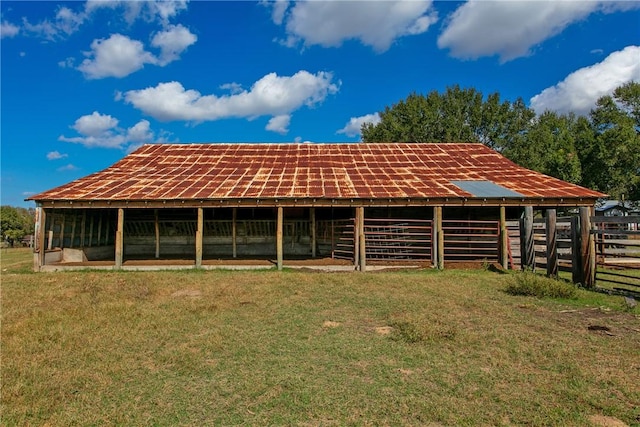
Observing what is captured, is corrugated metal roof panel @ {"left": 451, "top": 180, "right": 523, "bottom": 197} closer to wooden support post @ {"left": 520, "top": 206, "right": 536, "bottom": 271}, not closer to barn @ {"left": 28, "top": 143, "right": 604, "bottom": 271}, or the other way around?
barn @ {"left": 28, "top": 143, "right": 604, "bottom": 271}

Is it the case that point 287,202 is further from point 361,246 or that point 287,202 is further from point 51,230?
point 51,230

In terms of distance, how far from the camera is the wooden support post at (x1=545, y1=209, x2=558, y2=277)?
10.3 meters

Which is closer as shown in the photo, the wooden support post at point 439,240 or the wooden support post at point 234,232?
the wooden support post at point 439,240

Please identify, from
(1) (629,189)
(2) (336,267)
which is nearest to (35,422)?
(2) (336,267)

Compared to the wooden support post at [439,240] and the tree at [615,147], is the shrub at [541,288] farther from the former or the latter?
the tree at [615,147]

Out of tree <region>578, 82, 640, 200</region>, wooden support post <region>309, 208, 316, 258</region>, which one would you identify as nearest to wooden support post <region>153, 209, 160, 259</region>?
wooden support post <region>309, 208, 316, 258</region>

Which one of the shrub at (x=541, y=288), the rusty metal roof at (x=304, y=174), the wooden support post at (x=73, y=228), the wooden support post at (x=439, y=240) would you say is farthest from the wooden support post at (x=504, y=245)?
the wooden support post at (x=73, y=228)

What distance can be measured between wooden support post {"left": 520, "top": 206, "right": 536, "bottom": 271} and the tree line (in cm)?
2377

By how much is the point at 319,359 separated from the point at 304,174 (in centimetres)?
1180

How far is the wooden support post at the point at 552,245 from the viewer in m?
10.3

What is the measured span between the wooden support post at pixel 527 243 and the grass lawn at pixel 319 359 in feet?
11.6

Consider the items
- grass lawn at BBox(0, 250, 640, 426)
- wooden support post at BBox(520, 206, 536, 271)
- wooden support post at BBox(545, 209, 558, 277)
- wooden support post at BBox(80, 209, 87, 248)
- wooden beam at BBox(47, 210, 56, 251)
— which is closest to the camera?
grass lawn at BBox(0, 250, 640, 426)

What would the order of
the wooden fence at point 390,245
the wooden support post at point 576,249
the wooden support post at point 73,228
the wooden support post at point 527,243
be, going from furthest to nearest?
1. the wooden support post at point 73,228
2. the wooden fence at point 390,245
3. the wooden support post at point 527,243
4. the wooden support post at point 576,249

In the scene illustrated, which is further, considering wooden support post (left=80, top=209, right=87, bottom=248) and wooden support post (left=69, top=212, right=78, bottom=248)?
wooden support post (left=80, top=209, right=87, bottom=248)
